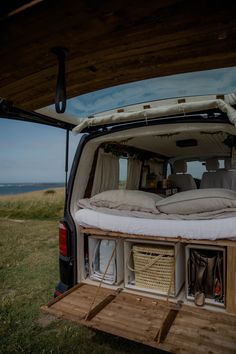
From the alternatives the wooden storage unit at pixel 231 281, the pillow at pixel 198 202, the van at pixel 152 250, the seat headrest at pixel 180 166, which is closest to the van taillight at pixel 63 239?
the van at pixel 152 250

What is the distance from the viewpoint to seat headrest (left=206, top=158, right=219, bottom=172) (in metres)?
4.41

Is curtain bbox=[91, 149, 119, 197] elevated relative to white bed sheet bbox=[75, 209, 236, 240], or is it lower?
elevated

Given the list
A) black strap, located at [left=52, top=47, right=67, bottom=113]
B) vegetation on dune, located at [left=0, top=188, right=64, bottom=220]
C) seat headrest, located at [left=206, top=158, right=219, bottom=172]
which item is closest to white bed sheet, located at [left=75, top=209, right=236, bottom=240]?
black strap, located at [left=52, top=47, right=67, bottom=113]

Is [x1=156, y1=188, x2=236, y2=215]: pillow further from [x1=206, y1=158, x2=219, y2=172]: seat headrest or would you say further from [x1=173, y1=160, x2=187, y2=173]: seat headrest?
[x1=173, y1=160, x2=187, y2=173]: seat headrest

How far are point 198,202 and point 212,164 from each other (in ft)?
8.82

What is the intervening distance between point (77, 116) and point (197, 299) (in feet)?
8.03

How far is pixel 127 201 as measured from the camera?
234cm

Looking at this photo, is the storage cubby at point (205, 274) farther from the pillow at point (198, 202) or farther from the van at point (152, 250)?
the pillow at point (198, 202)

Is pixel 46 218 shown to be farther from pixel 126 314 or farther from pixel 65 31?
pixel 65 31

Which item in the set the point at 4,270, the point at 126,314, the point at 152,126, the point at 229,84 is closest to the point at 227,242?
the point at 126,314

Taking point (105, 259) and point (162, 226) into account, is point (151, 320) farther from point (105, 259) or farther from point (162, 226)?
point (105, 259)

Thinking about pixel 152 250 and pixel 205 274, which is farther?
pixel 152 250

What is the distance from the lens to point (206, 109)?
1.90 metres

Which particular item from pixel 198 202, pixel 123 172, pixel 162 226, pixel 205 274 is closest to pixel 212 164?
pixel 123 172
